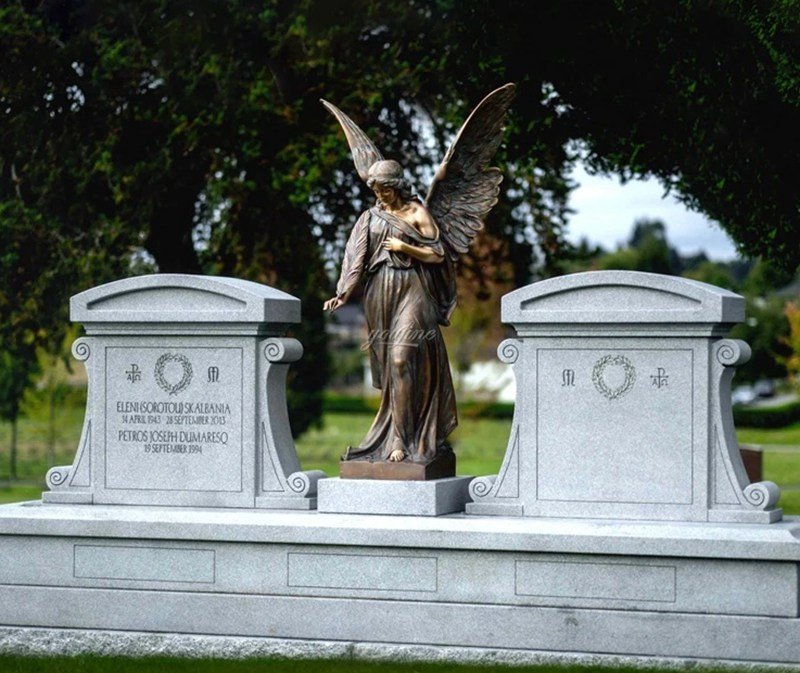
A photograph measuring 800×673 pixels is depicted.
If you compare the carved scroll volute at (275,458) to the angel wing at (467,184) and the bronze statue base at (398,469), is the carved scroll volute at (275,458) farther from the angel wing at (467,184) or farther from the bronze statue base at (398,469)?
the angel wing at (467,184)

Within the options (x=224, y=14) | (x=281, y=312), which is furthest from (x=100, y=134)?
(x=281, y=312)

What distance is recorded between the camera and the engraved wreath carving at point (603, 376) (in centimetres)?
1091

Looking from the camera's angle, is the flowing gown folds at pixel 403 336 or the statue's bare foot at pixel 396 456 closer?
the statue's bare foot at pixel 396 456

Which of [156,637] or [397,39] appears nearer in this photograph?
[156,637]

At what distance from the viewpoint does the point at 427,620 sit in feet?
35.0

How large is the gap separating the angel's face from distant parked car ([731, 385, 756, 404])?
2106 inches

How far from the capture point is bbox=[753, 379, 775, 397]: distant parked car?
71312 millimetres

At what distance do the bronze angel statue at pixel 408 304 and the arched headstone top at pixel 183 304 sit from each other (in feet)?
1.67

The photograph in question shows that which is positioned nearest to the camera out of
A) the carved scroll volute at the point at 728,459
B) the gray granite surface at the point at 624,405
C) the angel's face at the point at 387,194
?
the carved scroll volute at the point at 728,459

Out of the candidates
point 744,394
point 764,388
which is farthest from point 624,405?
point 764,388

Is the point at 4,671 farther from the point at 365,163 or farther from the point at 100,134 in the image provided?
the point at 100,134

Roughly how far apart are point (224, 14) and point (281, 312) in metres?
10.6

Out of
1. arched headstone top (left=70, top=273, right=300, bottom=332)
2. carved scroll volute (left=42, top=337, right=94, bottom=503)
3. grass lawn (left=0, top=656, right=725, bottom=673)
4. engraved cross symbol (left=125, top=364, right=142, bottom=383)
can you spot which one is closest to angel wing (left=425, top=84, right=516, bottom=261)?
arched headstone top (left=70, top=273, right=300, bottom=332)

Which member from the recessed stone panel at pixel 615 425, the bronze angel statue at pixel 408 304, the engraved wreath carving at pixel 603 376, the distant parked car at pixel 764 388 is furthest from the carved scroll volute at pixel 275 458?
the distant parked car at pixel 764 388
